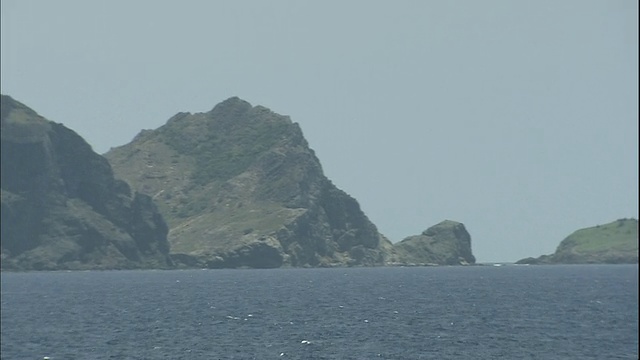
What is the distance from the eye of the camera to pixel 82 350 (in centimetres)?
9181

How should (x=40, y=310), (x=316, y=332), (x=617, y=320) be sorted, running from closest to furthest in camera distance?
(x=316, y=332), (x=617, y=320), (x=40, y=310)

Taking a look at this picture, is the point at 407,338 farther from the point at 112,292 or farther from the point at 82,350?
the point at 112,292

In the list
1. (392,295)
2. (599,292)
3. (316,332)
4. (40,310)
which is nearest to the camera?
(316,332)

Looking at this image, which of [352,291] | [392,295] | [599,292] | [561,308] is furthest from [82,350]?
[599,292]

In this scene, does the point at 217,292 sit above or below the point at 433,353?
above

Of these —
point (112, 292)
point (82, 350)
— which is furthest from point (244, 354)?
point (112, 292)

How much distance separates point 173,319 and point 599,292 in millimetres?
98193

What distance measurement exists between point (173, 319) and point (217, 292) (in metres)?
66.9

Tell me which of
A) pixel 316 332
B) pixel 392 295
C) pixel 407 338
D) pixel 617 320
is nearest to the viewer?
pixel 407 338

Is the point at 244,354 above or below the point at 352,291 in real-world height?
below

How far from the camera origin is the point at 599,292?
197250 millimetres

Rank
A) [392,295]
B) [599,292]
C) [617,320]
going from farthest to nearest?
[599,292] < [392,295] < [617,320]

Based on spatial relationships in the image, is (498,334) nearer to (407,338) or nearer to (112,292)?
(407,338)

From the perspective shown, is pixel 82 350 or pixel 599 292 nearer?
pixel 82 350
